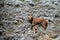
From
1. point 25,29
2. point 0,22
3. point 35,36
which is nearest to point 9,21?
point 0,22

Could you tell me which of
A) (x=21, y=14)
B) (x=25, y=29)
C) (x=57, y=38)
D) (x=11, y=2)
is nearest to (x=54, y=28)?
(x=57, y=38)

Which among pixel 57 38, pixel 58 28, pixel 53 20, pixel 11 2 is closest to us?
pixel 57 38

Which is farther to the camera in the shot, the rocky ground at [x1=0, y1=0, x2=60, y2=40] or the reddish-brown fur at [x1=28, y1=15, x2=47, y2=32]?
the reddish-brown fur at [x1=28, y1=15, x2=47, y2=32]

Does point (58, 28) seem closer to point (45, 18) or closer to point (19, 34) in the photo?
point (45, 18)

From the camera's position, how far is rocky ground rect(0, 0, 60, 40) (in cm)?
279

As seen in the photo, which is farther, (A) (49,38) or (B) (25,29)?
(B) (25,29)

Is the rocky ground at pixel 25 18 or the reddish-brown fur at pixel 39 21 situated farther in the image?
the reddish-brown fur at pixel 39 21

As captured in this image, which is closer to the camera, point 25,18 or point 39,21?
point 39,21

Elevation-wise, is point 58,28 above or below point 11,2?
below

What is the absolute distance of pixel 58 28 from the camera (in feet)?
9.46

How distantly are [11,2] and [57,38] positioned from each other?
1.33 meters

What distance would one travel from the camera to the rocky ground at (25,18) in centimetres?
279

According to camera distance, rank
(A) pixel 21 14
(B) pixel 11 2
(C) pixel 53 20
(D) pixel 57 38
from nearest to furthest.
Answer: (D) pixel 57 38, (C) pixel 53 20, (A) pixel 21 14, (B) pixel 11 2

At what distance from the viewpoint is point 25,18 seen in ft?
10.4
